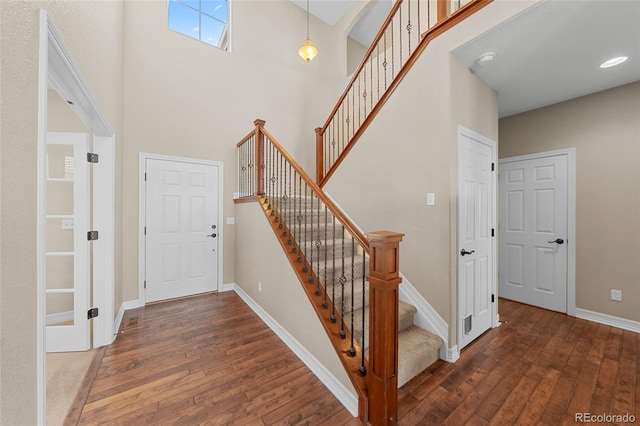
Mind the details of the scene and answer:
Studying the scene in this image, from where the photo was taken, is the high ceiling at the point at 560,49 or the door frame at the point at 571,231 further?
the door frame at the point at 571,231

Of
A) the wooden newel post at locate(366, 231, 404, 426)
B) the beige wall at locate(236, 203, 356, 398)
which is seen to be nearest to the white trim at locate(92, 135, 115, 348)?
the beige wall at locate(236, 203, 356, 398)

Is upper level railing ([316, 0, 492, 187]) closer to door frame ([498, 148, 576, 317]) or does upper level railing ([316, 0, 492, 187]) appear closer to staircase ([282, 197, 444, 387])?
staircase ([282, 197, 444, 387])

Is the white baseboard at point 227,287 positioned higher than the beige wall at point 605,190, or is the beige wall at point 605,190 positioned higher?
the beige wall at point 605,190

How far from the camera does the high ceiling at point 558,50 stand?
178 cm

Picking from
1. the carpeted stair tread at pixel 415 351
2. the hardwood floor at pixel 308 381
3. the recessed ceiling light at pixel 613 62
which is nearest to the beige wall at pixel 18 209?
the hardwood floor at pixel 308 381

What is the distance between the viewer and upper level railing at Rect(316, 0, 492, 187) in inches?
95.1

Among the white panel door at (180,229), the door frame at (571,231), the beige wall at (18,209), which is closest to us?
the beige wall at (18,209)

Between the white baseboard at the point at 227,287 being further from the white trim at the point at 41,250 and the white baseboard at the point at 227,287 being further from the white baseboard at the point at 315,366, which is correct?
the white trim at the point at 41,250

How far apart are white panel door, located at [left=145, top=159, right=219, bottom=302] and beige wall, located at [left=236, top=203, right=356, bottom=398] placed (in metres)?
0.43

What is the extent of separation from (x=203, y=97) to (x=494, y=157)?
4.02m

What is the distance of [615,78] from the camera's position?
2.67m

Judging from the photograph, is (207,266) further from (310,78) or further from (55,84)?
(310,78)

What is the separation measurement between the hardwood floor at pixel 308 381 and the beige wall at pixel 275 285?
0.68 ft

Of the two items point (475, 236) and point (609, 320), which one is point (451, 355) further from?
point (609, 320)
